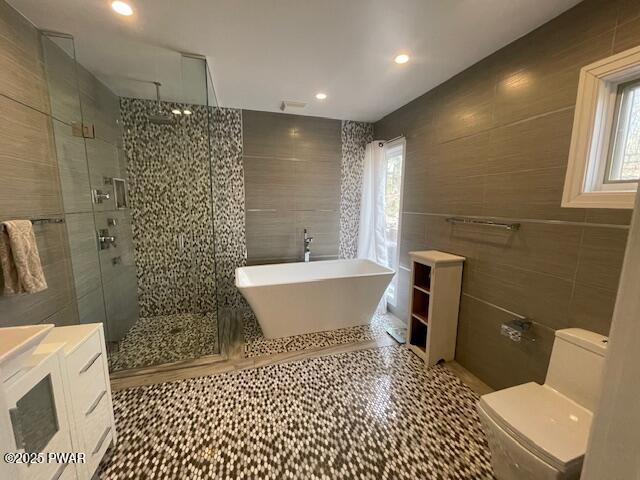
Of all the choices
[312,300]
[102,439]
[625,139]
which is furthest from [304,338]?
[625,139]

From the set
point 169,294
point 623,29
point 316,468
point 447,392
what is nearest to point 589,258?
point 623,29

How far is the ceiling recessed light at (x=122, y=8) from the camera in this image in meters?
1.55

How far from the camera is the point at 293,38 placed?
1.86m

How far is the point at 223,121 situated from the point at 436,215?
9.32 feet

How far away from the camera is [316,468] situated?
1.48 m

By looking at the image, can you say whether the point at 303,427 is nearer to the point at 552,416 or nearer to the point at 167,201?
the point at 552,416

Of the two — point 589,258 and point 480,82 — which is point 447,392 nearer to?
point 589,258

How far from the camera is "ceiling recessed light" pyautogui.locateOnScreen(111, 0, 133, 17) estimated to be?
1.55m

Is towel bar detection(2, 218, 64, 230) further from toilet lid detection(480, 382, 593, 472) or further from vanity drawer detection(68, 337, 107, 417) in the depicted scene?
toilet lid detection(480, 382, 593, 472)

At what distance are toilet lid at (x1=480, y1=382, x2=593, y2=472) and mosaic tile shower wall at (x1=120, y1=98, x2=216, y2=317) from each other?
280cm

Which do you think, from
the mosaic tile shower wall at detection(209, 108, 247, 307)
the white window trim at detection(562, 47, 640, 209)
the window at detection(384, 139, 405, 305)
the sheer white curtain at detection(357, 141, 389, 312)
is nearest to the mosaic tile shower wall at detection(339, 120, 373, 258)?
the sheer white curtain at detection(357, 141, 389, 312)

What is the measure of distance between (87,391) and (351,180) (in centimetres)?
349

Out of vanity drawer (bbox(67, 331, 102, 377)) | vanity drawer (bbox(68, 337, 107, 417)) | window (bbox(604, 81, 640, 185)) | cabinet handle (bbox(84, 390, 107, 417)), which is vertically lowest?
cabinet handle (bbox(84, 390, 107, 417))

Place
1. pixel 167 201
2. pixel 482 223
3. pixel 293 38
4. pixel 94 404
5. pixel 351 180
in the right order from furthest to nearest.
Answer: pixel 351 180 < pixel 167 201 < pixel 482 223 < pixel 293 38 < pixel 94 404
